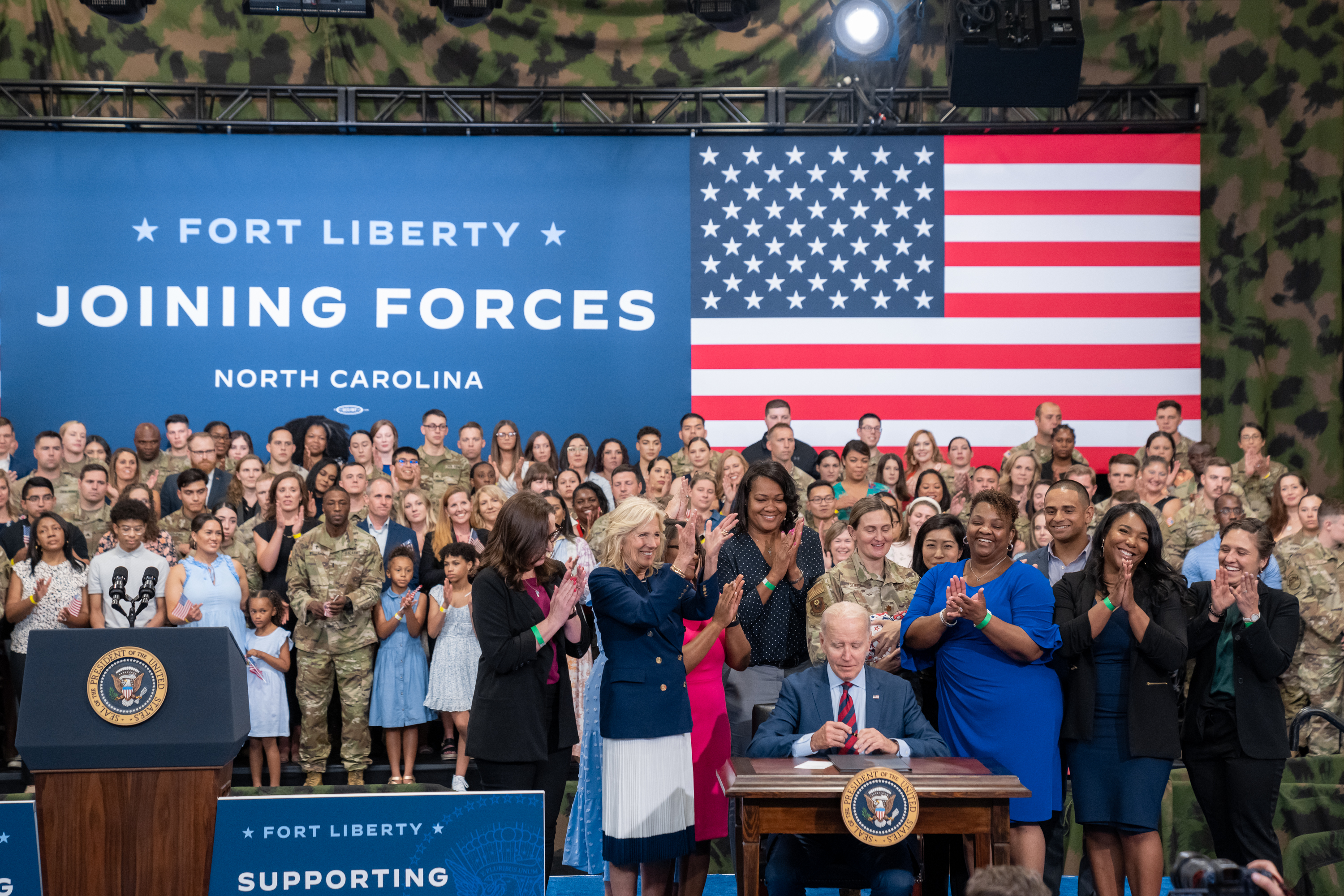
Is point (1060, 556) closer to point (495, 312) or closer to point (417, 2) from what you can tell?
point (495, 312)

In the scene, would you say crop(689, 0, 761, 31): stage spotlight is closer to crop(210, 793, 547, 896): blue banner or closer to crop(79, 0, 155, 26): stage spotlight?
crop(79, 0, 155, 26): stage spotlight

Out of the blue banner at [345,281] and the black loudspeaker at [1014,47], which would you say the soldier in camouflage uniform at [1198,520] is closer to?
the black loudspeaker at [1014,47]

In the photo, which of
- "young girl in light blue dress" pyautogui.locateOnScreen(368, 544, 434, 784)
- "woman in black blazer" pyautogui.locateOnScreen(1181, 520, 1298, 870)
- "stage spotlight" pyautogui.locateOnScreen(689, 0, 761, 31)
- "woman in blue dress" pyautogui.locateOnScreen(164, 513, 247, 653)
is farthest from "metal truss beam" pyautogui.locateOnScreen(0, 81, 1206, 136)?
"woman in black blazer" pyautogui.locateOnScreen(1181, 520, 1298, 870)

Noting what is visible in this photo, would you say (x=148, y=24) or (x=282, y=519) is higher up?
(x=148, y=24)

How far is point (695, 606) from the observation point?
3826mm

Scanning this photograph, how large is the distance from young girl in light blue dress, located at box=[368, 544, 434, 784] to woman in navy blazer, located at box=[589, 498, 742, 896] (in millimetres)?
2654

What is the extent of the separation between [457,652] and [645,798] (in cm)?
261

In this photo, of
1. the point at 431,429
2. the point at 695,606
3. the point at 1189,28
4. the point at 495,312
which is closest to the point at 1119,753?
the point at 695,606

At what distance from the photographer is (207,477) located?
7.18m

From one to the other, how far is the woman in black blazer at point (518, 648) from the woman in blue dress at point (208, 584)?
2.67 m

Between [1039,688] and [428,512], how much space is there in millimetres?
4059

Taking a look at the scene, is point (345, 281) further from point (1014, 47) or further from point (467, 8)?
point (1014, 47)

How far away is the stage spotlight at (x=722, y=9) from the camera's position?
820 centimetres

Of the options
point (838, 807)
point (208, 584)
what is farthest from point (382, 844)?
point (208, 584)
